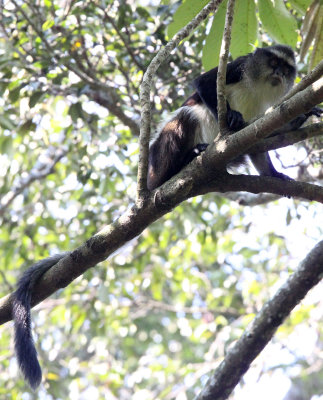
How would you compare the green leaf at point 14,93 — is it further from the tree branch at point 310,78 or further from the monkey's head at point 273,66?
the tree branch at point 310,78

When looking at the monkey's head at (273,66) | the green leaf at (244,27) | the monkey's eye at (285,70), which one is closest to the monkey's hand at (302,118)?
the green leaf at (244,27)

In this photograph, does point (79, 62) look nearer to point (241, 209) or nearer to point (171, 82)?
point (171, 82)

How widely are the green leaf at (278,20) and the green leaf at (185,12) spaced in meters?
0.31

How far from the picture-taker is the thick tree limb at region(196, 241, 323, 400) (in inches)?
113

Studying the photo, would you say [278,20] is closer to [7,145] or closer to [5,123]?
[5,123]

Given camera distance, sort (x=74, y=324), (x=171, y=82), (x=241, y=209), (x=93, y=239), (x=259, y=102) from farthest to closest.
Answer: (x=241, y=209), (x=74, y=324), (x=171, y=82), (x=259, y=102), (x=93, y=239)

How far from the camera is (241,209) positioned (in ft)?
18.4

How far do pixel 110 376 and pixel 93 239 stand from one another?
371 centimetres

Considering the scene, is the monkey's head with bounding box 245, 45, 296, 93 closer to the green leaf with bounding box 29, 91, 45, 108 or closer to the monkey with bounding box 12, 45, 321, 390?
the monkey with bounding box 12, 45, 321, 390

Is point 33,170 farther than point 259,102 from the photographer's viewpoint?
Yes

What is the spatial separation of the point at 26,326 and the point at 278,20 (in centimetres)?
180

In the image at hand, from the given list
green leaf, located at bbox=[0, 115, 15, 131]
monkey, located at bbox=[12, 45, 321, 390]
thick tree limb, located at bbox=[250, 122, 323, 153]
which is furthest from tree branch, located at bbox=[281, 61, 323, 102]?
green leaf, located at bbox=[0, 115, 15, 131]

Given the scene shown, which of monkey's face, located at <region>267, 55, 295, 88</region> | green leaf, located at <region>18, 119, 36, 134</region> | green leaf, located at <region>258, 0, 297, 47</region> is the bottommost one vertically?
green leaf, located at <region>258, 0, 297, 47</region>

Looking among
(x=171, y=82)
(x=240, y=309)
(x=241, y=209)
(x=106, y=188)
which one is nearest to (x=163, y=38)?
(x=171, y=82)
